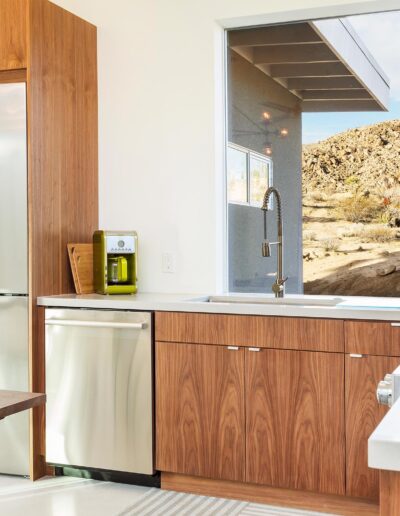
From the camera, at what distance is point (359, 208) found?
3.52m

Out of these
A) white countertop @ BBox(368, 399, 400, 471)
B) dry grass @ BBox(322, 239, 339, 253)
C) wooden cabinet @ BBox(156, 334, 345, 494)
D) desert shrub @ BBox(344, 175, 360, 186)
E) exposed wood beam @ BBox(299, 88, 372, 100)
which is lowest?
wooden cabinet @ BBox(156, 334, 345, 494)

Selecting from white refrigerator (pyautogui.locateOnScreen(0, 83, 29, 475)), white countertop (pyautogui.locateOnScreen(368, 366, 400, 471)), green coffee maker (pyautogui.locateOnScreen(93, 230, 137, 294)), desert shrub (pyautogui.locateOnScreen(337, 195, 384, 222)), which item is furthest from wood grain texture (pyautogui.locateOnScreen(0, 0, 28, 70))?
white countertop (pyautogui.locateOnScreen(368, 366, 400, 471))

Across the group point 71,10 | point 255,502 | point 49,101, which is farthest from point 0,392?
point 71,10

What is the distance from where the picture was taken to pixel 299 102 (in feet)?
11.9

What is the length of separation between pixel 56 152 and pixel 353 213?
1508mm

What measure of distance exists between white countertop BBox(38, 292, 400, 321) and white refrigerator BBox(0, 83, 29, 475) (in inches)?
6.2

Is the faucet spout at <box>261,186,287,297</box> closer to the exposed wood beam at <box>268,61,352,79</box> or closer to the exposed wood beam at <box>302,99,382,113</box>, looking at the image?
the exposed wood beam at <box>302,99,382,113</box>

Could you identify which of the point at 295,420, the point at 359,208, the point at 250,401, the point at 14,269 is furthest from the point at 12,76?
the point at 295,420

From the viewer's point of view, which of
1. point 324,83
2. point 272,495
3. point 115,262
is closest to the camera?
point 272,495

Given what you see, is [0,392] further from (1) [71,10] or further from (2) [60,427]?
(1) [71,10]

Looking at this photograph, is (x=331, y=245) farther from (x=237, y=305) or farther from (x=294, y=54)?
(x=294, y=54)

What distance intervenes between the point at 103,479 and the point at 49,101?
186 cm

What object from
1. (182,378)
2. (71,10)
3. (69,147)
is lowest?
(182,378)

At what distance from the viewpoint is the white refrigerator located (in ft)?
11.3
